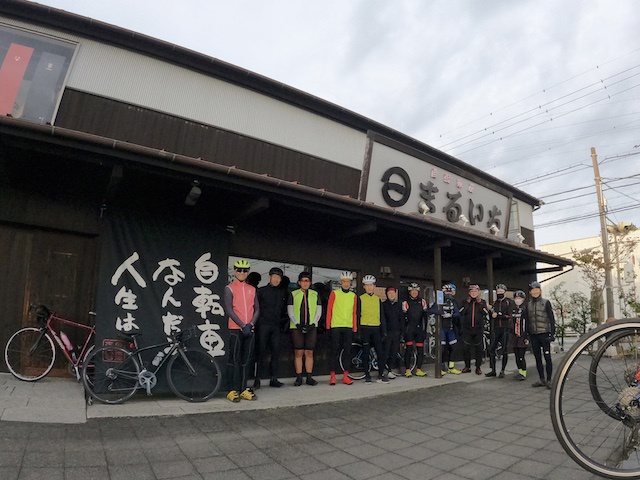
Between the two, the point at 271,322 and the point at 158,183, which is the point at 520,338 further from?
the point at 158,183

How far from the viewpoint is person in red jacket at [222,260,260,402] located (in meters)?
5.52

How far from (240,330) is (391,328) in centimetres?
340

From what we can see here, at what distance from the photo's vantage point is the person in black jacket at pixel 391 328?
7.65 metres

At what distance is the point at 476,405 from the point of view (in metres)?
5.69

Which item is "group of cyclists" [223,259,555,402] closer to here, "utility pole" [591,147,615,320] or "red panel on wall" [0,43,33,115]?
"red panel on wall" [0,43,33,115]

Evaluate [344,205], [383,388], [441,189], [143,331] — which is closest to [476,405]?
[383,388]

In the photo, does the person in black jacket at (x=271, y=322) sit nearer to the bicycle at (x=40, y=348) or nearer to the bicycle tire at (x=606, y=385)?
the bicycle at (x=40, y=348)

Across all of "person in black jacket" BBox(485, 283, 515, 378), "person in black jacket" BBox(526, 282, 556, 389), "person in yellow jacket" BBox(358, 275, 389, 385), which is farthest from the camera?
"person in black jacket" BBox(485, 283, 515, 378)

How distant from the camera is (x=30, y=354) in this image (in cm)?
538

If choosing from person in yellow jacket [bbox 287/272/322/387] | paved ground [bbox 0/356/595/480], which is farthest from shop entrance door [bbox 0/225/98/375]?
person in yellow jacket [bbox 287/272/322/387]

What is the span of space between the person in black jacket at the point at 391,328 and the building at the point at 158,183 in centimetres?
114

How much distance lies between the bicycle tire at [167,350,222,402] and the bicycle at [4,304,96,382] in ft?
3.93

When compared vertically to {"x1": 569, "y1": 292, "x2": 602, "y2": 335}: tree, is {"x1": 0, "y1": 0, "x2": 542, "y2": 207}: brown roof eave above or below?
above

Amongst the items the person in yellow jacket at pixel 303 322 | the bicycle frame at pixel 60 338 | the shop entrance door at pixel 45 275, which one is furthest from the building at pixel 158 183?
the person in yellow jacket at pixel 303 322
